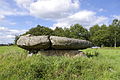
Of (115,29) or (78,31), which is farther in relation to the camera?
(78,31)

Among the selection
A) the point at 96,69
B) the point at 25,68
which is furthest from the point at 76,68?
the point at 25,68

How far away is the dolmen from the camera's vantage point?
10.8 m

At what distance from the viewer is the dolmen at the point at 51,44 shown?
10836 mm

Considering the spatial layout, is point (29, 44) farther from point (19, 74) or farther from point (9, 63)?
point (19, 74)

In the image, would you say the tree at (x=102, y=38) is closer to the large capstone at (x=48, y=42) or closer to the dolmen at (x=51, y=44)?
the dolmen at (x=51, y=44)

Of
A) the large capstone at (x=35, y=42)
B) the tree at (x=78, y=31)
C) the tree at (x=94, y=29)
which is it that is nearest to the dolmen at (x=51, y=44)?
the large capstone at (x=35, y=42)

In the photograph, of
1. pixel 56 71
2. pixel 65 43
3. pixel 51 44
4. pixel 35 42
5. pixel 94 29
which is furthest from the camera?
pixel 94 29

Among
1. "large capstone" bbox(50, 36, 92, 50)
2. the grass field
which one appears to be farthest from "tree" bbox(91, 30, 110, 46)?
the grass field

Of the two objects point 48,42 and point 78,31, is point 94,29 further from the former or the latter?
point 48,42

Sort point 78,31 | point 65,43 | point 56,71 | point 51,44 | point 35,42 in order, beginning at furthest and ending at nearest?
point 78,31 < point 51,44 < point 65,43 < point 35,42 < point 56,71

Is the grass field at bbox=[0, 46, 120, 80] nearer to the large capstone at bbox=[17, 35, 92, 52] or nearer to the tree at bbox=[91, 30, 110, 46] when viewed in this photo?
the large capstone at bbox=[17, 35, 92, 52]

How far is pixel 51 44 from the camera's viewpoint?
11.1 meters

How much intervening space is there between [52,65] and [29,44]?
3449 millimetres

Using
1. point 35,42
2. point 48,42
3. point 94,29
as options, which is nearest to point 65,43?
point 48,42
